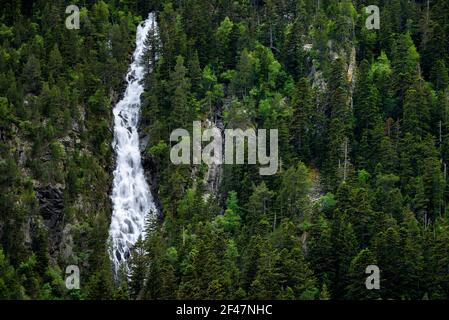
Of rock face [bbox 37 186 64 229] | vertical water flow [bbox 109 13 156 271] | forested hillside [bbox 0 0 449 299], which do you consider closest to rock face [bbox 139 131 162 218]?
forested hillside [bbox 0 0 449 299]

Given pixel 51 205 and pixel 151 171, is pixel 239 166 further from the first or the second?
pixel 51 205

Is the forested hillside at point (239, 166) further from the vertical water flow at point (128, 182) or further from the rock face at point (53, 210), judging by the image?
the vertical water flow at point (128, 182)

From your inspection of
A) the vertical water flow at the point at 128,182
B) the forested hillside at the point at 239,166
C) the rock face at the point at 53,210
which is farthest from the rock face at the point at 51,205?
the vertical water flow at the point at 128,182

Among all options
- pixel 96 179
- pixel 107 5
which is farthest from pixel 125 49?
pixel 96 179

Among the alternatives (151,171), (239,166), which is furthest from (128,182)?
(239,166)

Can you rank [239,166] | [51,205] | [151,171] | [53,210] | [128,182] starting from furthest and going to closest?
[151,171] → [128,182] → [239,166] → [51,205] → [53,210]

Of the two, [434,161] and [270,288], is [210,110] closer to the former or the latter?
[434,161]

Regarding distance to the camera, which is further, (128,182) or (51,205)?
(128,182)
